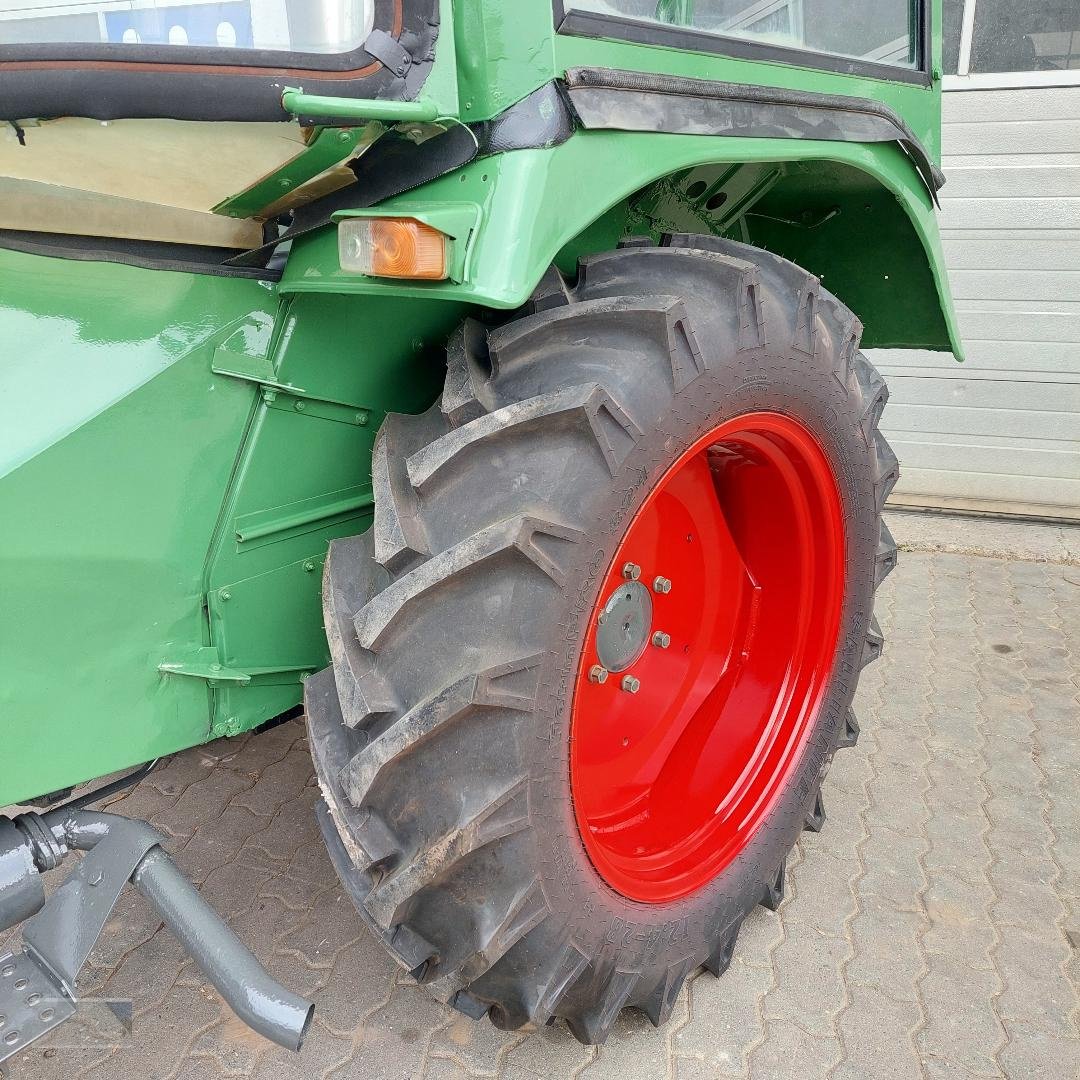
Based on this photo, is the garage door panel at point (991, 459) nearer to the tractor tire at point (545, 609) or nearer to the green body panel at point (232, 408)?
the tractor tire at point (545, 609)

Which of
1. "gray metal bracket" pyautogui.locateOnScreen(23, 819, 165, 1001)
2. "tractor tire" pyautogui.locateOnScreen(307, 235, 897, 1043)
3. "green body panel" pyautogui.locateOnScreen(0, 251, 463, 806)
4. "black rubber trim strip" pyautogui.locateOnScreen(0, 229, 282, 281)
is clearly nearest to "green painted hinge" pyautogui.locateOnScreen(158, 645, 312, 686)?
"green body panel" pyautogui.locateOnScreen(0, 251, 463, 806)

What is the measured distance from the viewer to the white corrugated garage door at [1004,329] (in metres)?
3.97

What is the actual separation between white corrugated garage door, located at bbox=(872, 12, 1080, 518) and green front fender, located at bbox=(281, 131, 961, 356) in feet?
7.44

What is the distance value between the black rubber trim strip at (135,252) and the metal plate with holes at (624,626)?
0.81 m

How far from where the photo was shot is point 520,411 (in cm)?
128

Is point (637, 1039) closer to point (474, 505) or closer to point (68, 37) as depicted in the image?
point (474, 505)

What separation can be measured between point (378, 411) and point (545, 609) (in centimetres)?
46

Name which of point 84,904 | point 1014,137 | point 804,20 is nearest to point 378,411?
point 84,904

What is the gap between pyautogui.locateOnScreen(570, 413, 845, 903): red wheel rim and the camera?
1889 millimetres

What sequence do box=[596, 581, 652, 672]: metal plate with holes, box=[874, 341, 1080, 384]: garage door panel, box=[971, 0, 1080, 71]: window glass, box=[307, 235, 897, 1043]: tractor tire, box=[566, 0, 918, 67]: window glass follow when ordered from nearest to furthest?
box=[307, 235, 897, 1043]: tractor tire, box=[566, 0, 918, 67]: window glass, box=[596, 581, 652, 672]: metal plate with holes, box=[971, 0, 1080, 71]: window glass, box=[874, 341, 1080, 384]: garage door panel

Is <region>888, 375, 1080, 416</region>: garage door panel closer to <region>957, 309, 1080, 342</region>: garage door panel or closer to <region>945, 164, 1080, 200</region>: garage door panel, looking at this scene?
<region>957, 309, 1080, 342</region>: garage door panel

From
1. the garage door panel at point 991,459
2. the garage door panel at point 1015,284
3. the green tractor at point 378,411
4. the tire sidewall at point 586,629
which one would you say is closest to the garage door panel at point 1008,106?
the garage door panel at point 1015,284

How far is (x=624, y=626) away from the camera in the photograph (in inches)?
70.3

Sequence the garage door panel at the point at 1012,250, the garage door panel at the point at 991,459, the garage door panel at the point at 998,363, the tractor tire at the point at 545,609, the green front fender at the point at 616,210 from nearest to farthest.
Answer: the green front fender at the point at 616,210, the tractor tire at the point at 545,609, the garage door panel at the point at 1012,250, the garage door panel at the point at 998,363, the garage door panel at the point at 991,459
